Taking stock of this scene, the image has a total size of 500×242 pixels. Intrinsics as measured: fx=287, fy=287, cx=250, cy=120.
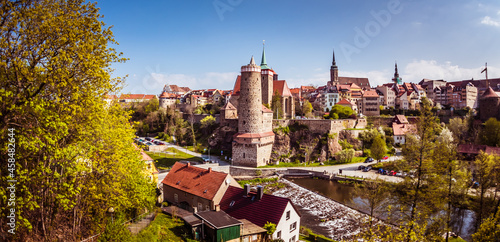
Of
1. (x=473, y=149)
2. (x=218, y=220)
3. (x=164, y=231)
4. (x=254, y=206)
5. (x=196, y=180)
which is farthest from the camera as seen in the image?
(x=473, y=149)

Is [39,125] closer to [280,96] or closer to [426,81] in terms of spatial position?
[280,96]

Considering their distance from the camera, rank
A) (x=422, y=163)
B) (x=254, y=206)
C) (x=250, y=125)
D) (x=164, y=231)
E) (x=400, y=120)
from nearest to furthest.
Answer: (x=422, y=163)
(x=164, y=231)
(x=254, y=206)
(x=250, y=125)
(x=400, y=120)

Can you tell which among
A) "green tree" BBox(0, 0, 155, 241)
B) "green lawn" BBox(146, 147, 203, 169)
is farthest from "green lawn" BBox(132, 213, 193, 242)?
"green lawn" BBox(146, 147, 203, 169)

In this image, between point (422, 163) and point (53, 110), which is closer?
point (53, 110)

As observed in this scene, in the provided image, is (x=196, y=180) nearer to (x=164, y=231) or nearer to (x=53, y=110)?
(x=164, y=231)

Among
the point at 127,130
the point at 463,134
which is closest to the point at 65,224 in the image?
the point at 127,130

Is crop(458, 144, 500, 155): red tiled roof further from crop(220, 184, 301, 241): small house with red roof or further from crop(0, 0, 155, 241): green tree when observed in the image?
crop(0, 0, 155, 241): green tree

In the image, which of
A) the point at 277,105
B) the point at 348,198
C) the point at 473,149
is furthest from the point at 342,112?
the point at 348,198
